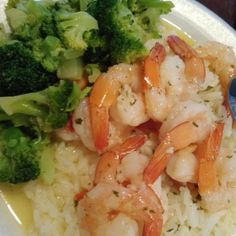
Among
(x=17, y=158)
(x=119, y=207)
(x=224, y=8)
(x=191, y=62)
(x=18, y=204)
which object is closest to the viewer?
(x=119, y=207)

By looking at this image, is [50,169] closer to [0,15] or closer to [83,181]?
[83,181]

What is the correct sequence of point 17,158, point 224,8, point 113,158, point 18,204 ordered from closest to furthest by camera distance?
point 113,158 < point 17,158 < point 18,204 < point 224,8

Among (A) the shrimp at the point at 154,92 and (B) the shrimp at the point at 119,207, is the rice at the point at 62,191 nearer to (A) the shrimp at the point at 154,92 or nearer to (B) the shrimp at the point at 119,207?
(B) the shrimp at the point at 119,207

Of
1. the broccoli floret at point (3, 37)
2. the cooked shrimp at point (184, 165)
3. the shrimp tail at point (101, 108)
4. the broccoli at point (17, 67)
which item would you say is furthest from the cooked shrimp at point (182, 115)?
the broccoli floret at point (3, 37)

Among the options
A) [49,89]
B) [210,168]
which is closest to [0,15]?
[49,89]

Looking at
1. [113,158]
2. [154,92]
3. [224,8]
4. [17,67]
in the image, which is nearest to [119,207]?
[113,158]

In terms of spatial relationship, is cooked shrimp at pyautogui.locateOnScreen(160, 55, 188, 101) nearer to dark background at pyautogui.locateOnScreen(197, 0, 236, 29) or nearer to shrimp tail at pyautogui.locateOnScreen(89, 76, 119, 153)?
shrimp tail at pyautogui.locateOnScreen(89, 76, 119, 153)

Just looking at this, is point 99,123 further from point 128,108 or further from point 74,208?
point 74,208
